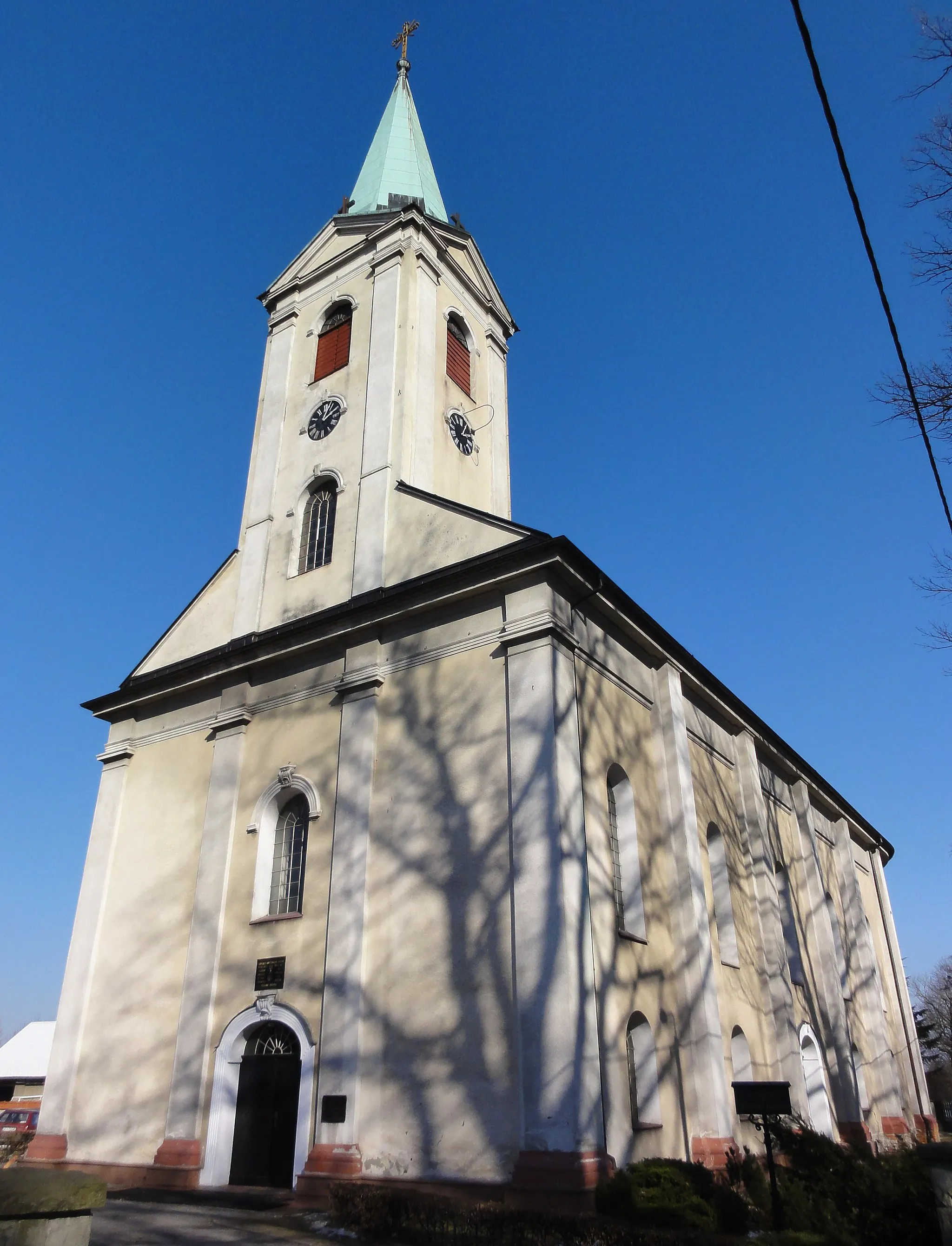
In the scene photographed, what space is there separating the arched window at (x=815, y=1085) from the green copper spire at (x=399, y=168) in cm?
2160

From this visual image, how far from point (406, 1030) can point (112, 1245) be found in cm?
475

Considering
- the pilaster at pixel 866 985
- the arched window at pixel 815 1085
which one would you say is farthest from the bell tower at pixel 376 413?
the pilaster at pixel 866 985

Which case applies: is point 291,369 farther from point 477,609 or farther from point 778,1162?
point 778,1162

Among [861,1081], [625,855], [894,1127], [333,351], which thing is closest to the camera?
[625,855]

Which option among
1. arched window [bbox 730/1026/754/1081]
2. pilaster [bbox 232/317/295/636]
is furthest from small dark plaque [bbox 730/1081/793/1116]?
pilaster [bbox 232/317/295/636]

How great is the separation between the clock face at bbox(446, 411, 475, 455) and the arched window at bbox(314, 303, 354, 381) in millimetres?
2847

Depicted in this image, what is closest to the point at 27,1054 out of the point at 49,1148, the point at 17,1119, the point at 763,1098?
the point at 17,1119

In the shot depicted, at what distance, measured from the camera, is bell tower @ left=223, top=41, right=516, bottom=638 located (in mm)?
18672

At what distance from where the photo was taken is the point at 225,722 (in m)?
18.6

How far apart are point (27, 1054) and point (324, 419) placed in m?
37.8

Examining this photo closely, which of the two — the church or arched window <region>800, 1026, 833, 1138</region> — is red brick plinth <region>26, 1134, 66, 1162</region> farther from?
arched window <region>800, 1026, 833, 1138</region>

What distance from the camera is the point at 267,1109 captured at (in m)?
15.0

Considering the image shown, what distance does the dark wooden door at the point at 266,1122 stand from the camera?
14.6 meters

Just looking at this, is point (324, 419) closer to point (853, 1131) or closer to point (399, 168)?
point (399, 168)
